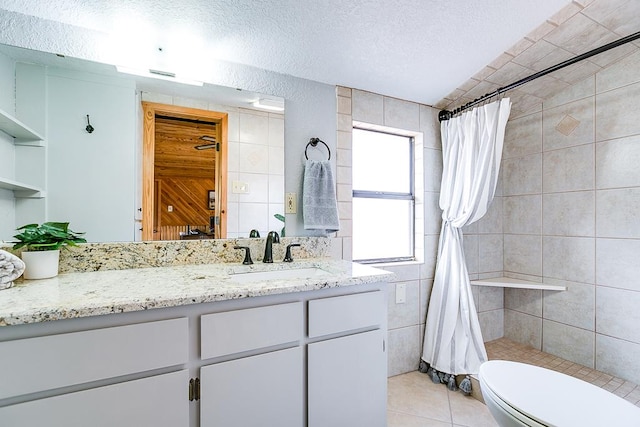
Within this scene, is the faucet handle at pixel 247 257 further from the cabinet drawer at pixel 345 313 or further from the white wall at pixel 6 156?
the white wall at pixel 6 156

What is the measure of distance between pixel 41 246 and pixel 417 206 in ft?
7.01

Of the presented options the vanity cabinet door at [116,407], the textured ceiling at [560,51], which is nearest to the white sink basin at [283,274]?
the vanity cabinet door at [116,407]

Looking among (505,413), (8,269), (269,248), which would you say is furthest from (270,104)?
(505,413)

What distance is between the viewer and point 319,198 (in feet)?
5.66

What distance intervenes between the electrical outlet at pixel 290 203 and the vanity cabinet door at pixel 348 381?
79 centimetres

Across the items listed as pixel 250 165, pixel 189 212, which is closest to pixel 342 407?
pixel 189 212

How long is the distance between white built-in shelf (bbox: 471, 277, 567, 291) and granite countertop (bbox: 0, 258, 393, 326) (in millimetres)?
1367

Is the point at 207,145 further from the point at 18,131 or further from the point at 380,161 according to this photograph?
the point at 380,161

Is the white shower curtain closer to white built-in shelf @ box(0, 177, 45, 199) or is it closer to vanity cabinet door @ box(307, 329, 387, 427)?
vanity cabinet door @ box(307, 329, 387, 427)

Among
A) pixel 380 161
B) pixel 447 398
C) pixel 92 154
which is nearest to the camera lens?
pixel 92 154

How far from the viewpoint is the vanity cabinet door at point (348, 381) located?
1161mm

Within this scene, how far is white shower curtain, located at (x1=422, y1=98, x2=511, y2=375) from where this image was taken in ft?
6.00

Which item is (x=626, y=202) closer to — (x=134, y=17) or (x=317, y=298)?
(x=317, y=298)

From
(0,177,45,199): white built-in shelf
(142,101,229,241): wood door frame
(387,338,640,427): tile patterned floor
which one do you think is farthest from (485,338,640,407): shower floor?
(0,177,45,199): white built-in shelf
